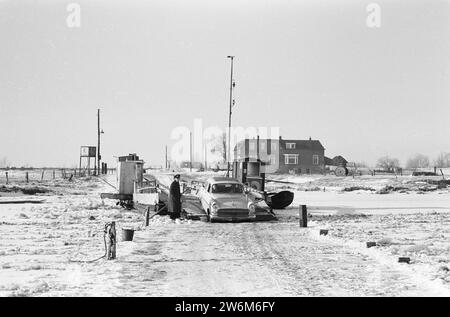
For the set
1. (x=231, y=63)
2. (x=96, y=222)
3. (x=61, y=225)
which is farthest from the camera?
(x=231, y=63)

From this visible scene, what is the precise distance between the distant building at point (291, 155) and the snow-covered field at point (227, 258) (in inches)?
2972

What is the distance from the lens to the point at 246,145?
100938 millimetres

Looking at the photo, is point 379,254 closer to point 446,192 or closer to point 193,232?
point 193,232

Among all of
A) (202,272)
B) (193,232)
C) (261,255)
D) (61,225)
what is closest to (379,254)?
(261,255)

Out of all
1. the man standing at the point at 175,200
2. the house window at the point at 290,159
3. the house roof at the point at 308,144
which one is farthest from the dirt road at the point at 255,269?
the house roof at the point at 308,144

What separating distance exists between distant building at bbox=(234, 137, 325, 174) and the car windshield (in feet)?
241

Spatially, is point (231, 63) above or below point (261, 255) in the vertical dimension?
above

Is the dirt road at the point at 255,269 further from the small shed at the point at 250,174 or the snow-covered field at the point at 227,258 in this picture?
the small shed at the point at 250,174

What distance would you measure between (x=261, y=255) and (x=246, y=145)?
8792cm

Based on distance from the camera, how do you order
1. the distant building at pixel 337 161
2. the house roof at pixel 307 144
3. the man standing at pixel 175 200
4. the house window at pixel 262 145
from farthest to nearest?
the distant building at pixel 337 161, the house window at pixel 262 145, the house roof at pixel 307 144, the man standing at pixel 175 200

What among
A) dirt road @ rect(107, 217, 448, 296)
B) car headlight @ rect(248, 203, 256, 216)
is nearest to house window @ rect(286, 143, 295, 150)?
car headlight @ rect(248, 203, 256, 216)

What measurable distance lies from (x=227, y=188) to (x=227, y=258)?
37.9 feet

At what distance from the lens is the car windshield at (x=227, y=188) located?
24.0 metres

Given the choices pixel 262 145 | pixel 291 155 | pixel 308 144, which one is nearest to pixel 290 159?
pixel 291 155
